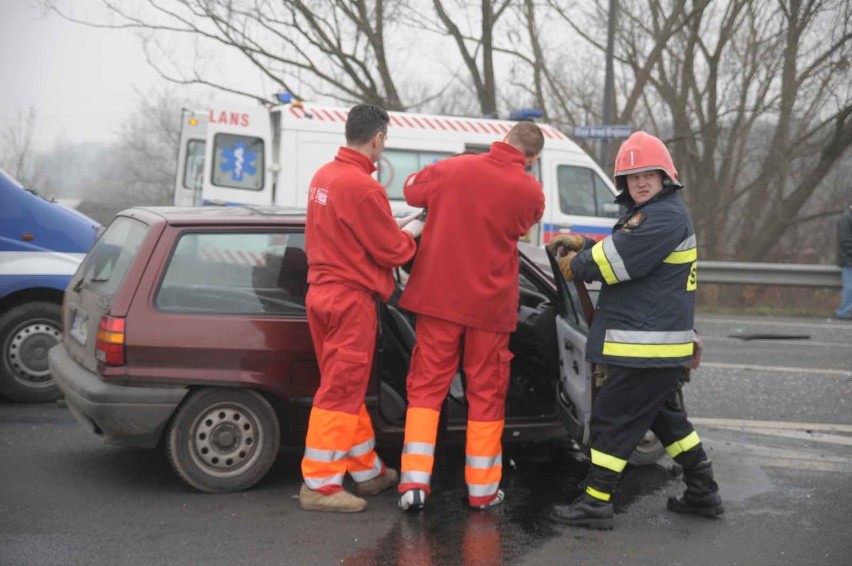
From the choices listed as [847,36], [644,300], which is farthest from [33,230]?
[847,36]

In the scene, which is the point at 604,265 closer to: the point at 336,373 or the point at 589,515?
the point at 589,515

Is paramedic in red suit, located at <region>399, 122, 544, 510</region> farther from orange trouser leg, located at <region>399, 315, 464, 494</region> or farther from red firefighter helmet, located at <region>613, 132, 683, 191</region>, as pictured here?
red firefighter helmet, located at <region>613, 132, 683, 191</region>

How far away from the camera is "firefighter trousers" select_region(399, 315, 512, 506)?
15.3 feet

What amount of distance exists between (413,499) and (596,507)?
33.4 inches

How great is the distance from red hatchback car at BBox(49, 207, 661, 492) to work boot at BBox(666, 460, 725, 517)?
1.84 ft

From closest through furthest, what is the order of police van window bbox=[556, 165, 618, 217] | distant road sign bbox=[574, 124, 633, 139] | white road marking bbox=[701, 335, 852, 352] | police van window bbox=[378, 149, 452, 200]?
white road marking bbox=[701, 335, 852, 352], police van window bbox=[378, 149, 452, 200], police van window bbox=[556, 165, 618, 217], distant road sign bbox=[574, 124, 633, 139]

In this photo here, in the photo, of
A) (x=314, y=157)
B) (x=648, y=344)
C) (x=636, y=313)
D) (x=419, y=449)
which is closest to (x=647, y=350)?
(x=648, y=344)

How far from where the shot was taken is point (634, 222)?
4477 millimetres

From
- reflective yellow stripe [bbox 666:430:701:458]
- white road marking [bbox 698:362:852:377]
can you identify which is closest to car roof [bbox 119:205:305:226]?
reflective yellow stripe [bbox 666:430:701:458]

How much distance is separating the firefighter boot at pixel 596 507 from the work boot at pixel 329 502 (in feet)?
3.17

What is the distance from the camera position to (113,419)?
4.64 meters

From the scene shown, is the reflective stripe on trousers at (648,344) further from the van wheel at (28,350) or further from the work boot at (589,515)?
the van wheel at (28,350)

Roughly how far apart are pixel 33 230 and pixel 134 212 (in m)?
1.97

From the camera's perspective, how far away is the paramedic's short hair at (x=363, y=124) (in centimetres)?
474
